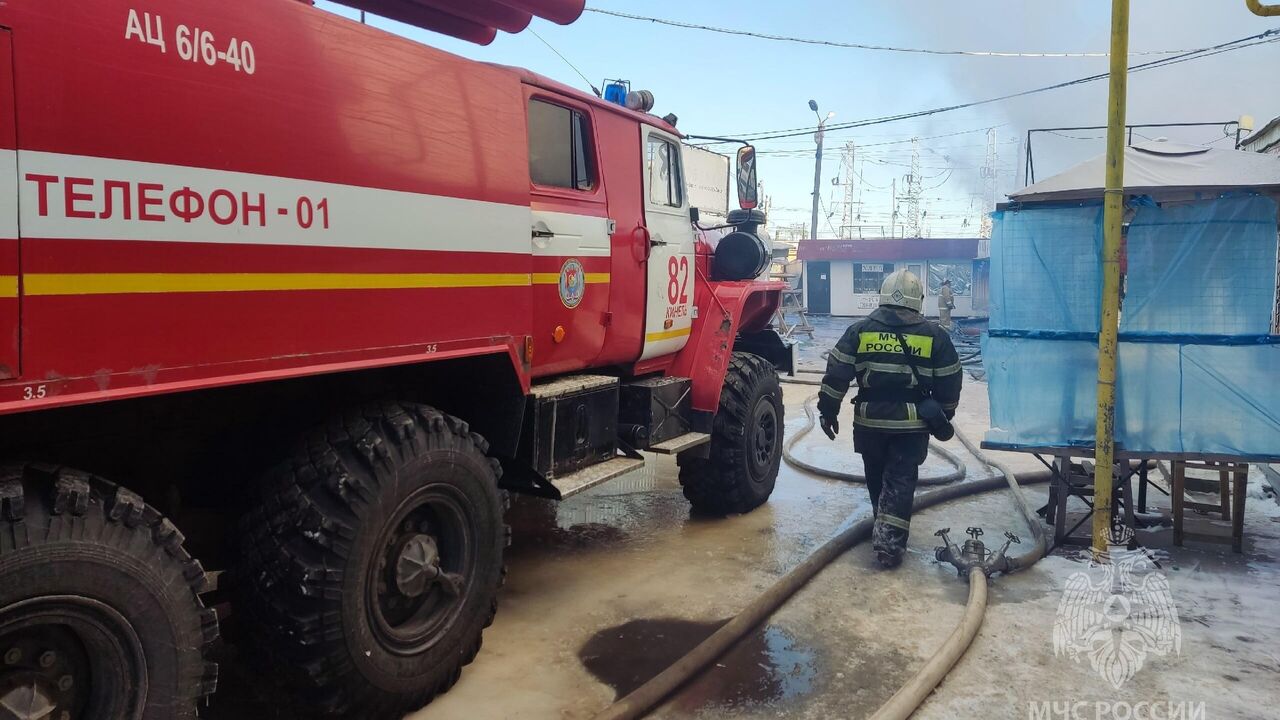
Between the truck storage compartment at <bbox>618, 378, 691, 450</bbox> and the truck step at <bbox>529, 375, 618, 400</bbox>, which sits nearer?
the truck step at <bbox>529, 375, 618, 400</bbox>

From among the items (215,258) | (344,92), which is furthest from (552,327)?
(215,258)

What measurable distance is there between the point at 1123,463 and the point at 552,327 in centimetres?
371

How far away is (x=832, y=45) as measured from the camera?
50.9 feet

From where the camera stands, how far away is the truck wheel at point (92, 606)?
7.13ft

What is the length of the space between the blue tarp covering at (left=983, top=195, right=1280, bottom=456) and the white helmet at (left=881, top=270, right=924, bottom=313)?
1.86 ft

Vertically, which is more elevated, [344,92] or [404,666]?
[344,92]

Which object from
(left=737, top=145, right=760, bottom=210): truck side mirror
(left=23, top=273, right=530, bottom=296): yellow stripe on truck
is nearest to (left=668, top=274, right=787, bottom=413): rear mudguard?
(left=737, top=145, right=760, bottom=210): truck side mirror

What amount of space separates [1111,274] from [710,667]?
3196 mm

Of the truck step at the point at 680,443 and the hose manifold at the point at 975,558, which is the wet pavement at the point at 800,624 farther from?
the truck step at the point at 680,443

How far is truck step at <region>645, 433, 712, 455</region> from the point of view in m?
5.07

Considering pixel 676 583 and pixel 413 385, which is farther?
pixel 676 583

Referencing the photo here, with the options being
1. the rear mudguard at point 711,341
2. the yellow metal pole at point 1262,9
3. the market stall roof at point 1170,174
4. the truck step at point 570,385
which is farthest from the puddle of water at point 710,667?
the yellow metal pole at point 1262,9

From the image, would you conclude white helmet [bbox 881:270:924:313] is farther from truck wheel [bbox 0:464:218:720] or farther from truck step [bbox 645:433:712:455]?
truck wheel [bbox 0:464:218:720]

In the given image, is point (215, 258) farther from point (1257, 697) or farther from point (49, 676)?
point (1257, 697)
